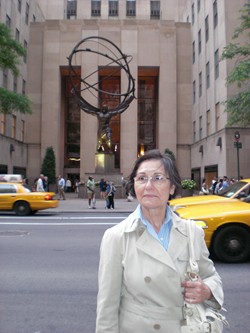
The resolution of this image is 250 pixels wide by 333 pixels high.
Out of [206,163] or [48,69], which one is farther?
Answer: [48,69]

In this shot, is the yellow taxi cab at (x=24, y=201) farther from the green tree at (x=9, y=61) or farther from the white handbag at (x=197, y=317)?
the white handbag at (x=197, y=317)

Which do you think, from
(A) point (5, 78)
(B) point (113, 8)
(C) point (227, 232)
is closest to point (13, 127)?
(A) point (5, 78)

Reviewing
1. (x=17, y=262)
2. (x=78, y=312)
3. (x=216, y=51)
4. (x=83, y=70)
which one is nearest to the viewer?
(x=78, y=312)

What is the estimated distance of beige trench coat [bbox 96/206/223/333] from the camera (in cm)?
190

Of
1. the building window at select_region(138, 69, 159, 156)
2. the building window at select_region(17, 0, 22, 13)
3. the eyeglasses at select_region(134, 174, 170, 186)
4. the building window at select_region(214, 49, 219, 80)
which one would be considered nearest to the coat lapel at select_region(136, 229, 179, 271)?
the eyeglasses at select_region(134, 174, 170, 186)

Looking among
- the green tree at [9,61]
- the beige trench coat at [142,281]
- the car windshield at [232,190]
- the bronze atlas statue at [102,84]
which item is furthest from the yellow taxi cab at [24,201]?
the beige trench coat at [142,281]

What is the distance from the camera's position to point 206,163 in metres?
34.1

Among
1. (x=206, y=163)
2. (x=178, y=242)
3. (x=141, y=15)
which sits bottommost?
(x=178, y=242)

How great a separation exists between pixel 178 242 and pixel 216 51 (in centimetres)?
3204

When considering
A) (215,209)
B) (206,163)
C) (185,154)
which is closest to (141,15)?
(185,154)

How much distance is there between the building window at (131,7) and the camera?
50188mm

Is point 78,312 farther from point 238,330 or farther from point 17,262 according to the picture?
point 17,262

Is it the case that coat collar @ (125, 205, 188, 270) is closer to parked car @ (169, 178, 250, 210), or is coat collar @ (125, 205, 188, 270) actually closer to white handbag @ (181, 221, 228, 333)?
white handbag @ (181, 221, 228, 333)

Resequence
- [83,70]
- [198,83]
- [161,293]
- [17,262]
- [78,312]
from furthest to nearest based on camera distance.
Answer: [83,70], [198,83], [17,262], [78,312], [161,293]
